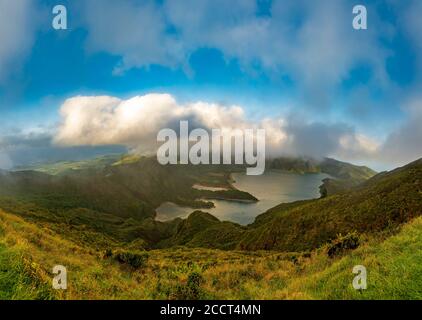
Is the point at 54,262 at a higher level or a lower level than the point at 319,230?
higher

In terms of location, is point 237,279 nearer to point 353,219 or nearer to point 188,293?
point 188,293

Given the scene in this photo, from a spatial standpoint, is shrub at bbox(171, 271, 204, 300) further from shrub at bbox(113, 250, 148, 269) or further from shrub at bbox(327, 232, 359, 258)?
shrub at bbox(327, 232, 359, 258)

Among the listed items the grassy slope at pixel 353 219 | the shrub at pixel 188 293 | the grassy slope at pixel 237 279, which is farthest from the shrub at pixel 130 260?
the grassy slope at pixel 353 219

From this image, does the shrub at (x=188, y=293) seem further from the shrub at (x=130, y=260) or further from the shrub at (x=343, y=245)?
the shrub at (x=343, y=245)

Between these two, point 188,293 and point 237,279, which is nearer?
point 188,293

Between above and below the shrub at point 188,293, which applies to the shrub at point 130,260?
below

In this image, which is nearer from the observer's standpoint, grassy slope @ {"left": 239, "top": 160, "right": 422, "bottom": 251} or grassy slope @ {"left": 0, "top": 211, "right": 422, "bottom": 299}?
grassy slope @ {"left": 0, "top": 211, "right": 422, "bottom": 299}

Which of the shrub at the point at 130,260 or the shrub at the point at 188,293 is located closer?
the shrub at the point at 188,293

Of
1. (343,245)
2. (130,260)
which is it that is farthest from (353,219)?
(130,260)

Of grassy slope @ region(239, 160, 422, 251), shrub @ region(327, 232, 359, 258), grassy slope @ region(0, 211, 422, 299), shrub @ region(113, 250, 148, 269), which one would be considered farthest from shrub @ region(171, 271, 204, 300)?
grassy slope @ region(239, 160, 422, 251)
